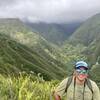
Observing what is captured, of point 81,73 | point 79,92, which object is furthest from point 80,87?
point 81,73

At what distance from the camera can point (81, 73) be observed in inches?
425

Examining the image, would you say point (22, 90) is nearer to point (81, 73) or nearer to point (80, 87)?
point (80, 87)

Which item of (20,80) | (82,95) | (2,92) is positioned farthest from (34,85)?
(82,95)

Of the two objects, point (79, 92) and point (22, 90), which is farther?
point (22, 90)

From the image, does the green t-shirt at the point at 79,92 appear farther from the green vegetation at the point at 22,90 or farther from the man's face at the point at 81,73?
the green vegetation at the point at 22,90

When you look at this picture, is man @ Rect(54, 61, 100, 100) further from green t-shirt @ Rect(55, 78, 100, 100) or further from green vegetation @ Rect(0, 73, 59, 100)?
green vegetation @ Rect(0, 73, 59, 100)

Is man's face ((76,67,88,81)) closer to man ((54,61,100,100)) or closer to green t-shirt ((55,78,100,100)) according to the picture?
man ((54,61,100,100))

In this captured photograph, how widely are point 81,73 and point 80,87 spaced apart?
41cm

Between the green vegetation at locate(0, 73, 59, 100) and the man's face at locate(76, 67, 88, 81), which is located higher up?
the man's face at locate(76, 67, 88, 81)

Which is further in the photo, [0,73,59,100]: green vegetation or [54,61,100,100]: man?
[0,73,59,100]: green vegetation

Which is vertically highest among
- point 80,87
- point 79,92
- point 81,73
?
point 81,73

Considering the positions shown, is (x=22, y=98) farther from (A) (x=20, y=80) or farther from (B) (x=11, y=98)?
(A) (x=20, y=80)

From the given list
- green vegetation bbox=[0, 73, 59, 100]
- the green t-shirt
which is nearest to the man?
the green t-shirt

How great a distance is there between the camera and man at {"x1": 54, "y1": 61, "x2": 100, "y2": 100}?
10766mm
